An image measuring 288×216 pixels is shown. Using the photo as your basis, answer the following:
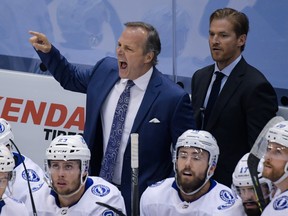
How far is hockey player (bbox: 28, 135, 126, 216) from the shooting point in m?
7.65

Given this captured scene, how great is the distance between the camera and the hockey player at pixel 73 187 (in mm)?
7652

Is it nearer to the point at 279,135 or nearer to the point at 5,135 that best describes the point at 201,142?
the point at 279,135

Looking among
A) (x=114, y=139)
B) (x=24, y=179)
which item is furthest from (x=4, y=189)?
(x=114, y=139)

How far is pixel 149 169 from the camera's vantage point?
26.5 ft

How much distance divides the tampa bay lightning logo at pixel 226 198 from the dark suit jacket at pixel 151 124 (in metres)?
0.55

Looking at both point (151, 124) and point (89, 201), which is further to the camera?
point (151, 124)

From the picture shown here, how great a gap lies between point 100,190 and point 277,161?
124 cm

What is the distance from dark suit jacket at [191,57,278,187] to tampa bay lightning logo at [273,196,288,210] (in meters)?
1.16

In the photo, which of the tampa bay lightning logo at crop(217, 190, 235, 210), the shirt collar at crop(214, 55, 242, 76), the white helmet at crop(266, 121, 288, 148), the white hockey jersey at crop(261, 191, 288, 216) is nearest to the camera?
the white hockey jersey at crop(261, 191, 288, 216)

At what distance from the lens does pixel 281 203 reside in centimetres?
677

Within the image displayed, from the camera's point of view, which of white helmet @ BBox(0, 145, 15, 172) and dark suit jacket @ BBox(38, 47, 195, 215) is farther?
dark suit jacket @ BBox(38, 47, 195, 215)

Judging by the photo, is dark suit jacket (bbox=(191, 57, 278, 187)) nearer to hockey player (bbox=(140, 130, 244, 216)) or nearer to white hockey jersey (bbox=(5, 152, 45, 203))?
hockey player (bbox=(140, 130, 244, 216))

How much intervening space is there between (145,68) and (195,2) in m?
0.88

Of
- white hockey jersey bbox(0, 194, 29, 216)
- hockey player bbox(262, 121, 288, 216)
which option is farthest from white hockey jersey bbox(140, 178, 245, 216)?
white hockey jersey bbox(0, 194, 29, 216)
